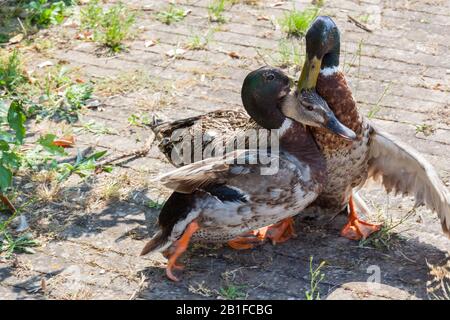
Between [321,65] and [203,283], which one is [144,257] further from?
[321,65]

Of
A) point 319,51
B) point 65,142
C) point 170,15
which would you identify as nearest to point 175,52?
point 170,15

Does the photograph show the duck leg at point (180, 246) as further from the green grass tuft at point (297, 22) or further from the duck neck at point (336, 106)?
the green grass tuft at point (297, 22)

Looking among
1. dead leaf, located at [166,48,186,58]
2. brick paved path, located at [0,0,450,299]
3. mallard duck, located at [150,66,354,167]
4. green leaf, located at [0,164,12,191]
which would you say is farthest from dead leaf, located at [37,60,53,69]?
green leaf, located at [0,164,12,191]

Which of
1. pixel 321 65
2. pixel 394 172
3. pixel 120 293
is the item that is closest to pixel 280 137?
pixel 321 65

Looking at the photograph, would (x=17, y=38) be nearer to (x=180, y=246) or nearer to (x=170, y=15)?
(x=170, y=15)

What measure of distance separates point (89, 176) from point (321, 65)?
63.7 inches

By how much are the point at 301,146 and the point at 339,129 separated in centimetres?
21

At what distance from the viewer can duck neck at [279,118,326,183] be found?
408 cm

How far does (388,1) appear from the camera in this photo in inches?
277

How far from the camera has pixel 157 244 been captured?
4043mm

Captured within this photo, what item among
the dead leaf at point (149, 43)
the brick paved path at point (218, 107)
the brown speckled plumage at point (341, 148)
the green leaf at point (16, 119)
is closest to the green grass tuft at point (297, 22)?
the brick paved path at point (218, 107)

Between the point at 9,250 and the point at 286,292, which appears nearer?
the point at 286,292

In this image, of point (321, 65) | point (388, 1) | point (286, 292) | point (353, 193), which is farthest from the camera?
point (388, 1)

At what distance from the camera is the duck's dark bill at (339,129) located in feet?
13.2
